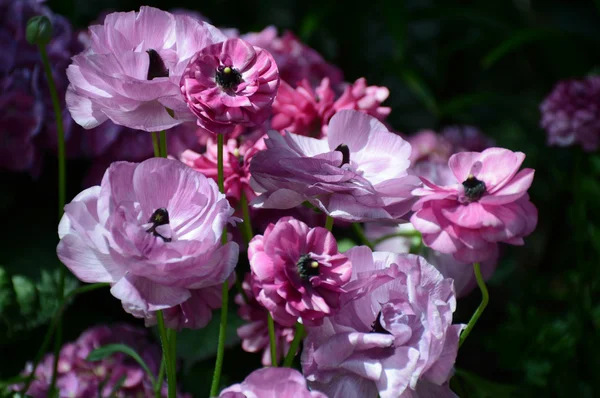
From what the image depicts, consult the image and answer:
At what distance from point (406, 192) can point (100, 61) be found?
0.19 metres

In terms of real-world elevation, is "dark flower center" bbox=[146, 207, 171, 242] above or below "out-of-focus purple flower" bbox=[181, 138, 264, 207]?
above

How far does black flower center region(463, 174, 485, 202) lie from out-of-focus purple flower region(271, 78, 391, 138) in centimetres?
15

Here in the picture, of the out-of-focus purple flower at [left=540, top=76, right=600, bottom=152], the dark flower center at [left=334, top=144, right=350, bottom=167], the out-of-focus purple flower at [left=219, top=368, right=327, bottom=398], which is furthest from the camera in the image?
the out-of-focus purple flower at [left=540, top=76, right=600, bottom=152]

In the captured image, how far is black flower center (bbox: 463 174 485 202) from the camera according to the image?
0.44m

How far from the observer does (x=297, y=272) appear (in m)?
0.40

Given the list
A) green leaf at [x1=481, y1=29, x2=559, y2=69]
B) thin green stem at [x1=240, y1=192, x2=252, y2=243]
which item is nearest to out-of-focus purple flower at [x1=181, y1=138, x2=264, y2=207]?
thin green stem at [x1=240, y1=192, x2=252, y2=243]

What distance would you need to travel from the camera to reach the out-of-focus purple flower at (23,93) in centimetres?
78

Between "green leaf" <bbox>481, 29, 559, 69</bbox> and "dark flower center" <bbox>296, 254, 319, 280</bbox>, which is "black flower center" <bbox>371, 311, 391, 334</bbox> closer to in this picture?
"dark flower center" <bbox>296, 254, 319, 280</bbox>

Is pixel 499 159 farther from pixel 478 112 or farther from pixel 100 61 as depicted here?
pixel 478 112

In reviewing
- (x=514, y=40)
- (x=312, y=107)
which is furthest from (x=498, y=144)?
(x=312, y=107)

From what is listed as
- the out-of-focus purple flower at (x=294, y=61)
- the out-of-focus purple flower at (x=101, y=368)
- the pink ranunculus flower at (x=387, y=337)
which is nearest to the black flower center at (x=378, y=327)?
the pink ranunculus flower at (x=387, y=337)

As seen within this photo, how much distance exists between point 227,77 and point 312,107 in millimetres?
176

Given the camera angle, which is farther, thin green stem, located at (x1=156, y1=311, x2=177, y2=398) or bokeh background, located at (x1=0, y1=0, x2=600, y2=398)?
bokeh background, located at (x1=0, y1=0, x2=600, y2=398)

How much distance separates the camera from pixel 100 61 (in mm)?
426
